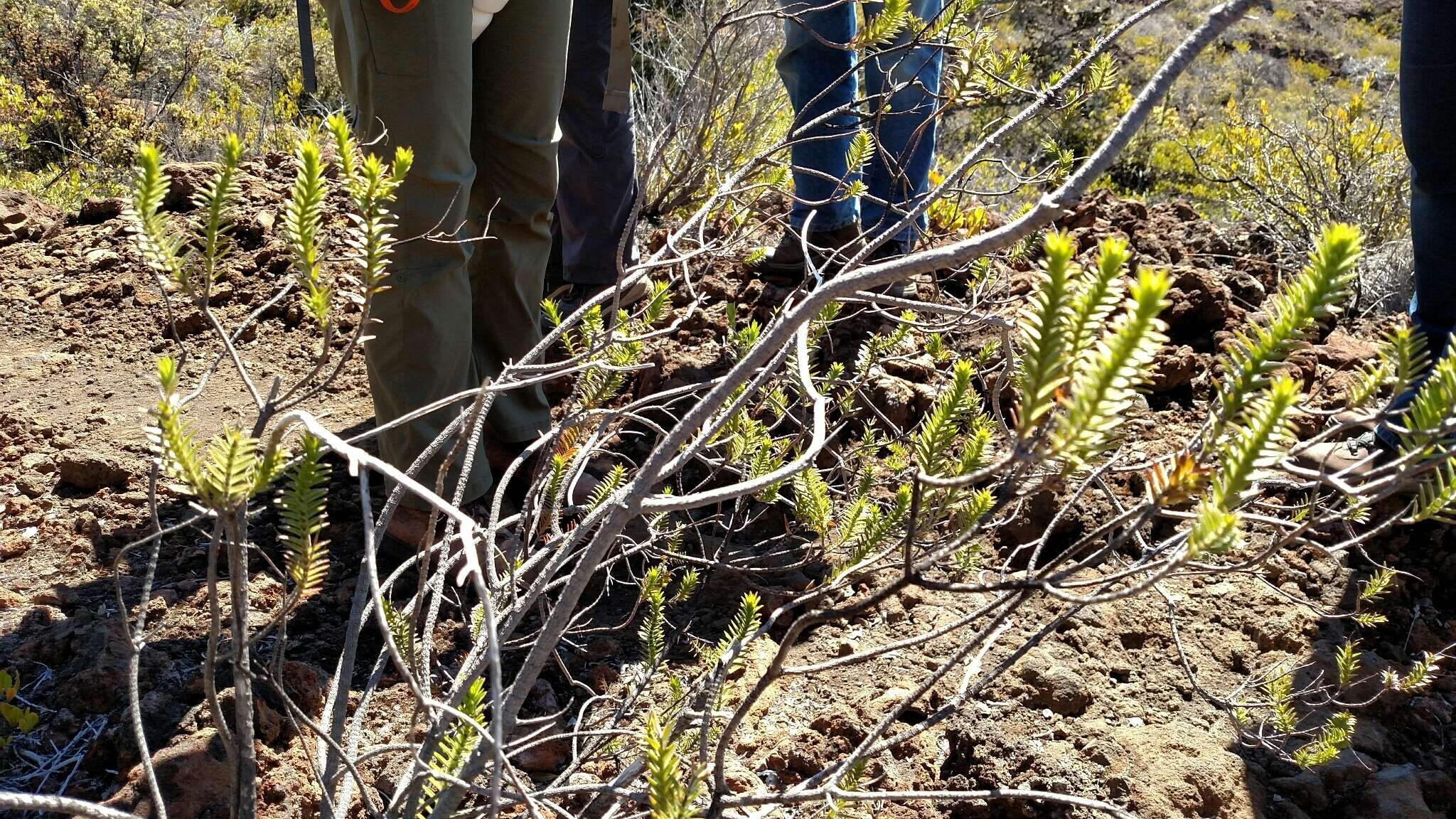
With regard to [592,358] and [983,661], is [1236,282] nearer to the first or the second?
[983,661]

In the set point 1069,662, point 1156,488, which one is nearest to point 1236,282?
point 1069,662

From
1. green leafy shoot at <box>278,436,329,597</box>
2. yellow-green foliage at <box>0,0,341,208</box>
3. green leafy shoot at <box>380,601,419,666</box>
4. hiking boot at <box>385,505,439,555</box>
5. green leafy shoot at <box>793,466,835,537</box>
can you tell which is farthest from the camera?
yellow-green foliage at <box>0,0,341,208</box>

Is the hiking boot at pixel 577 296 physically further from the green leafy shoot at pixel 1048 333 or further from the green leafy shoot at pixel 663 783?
the green leafy shoot at pixel 1048 333

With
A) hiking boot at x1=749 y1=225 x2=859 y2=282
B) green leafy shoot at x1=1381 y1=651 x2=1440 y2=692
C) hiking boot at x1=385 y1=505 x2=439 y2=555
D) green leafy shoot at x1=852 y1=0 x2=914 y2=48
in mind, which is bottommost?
green leafy shoot at x1=1381 y1=651 x2=1440 y2=692

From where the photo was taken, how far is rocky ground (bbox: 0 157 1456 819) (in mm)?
1667

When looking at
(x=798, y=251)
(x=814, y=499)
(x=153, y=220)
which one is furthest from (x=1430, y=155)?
(x=153, y=220)

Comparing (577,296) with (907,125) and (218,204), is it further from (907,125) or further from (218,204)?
(218,204)

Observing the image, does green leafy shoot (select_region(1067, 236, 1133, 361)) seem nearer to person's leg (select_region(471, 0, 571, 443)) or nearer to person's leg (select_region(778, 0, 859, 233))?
person's leg (select_region(471, 0, 571, 443))

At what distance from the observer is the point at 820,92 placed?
8.74 ft

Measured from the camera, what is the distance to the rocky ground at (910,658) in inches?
65.6

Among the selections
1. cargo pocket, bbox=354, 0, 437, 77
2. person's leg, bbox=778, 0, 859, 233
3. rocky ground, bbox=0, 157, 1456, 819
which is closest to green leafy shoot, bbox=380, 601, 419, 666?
rocky ground, bbox=0, 157, 1456, 819

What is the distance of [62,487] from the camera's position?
7.86 ft

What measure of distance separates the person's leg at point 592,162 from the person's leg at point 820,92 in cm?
46

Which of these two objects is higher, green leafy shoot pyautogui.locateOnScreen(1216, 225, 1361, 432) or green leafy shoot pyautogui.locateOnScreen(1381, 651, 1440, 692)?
green leafy shoot pyautogui.locateOnScreen(1216, 225, 1361, 432)
